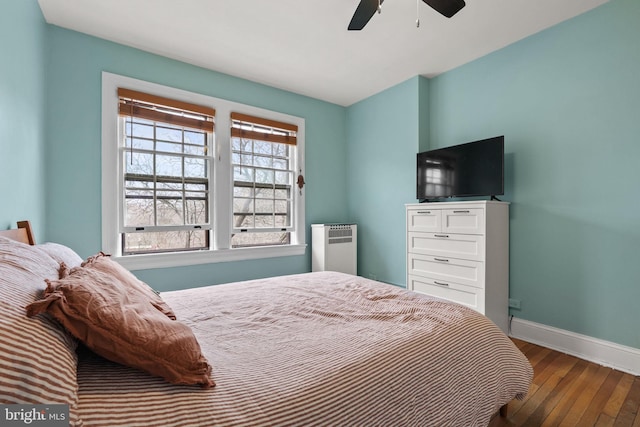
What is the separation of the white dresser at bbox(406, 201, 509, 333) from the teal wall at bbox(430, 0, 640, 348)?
0.71 ft

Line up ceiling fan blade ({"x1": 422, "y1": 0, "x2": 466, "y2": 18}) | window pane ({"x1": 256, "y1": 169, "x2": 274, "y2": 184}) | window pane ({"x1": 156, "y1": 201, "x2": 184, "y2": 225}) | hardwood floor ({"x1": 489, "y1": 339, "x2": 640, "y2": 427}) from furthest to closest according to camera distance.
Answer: window pane ({"x1": 256, "y1": 169, "x2": 274, "y2": 184}), window pane ({"x1": 156, "y1": 201, "x2": 184, "y2": 225}), ceiling fan blade ({"x1": 422, "y1": 0, "x2": 466, "y2": 18}), hardwood floor ({"x1": 489, "y1": 339, "x2": 640, "y2": 427})

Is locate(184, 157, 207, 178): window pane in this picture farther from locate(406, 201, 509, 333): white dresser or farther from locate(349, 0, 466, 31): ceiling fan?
locate(406, 201, 509, 333): white dresser

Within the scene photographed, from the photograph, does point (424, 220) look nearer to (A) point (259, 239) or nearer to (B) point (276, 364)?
(A) point (259, 239)

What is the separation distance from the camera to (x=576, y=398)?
1.75 meters

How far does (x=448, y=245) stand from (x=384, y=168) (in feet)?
4.83

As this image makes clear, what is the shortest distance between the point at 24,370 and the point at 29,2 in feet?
9.02

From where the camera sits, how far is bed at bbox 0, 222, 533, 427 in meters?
0.64

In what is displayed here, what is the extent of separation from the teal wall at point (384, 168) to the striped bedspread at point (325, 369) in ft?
6.55

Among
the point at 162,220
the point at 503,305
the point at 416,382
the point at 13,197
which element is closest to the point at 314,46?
the point at 162,220

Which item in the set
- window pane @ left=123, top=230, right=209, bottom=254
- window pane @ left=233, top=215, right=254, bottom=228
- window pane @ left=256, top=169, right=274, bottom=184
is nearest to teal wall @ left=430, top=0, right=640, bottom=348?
window pane @ left=256, top=169, right=274, bottom=184

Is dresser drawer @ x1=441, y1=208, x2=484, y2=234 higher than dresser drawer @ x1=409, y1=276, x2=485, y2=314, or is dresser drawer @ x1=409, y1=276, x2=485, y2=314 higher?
dresser drawer @ x1=441, y1=208, x2=484, y2=234

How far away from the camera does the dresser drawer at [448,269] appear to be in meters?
2.54

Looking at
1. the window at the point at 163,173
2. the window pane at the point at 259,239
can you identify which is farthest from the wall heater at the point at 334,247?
the window at the point at 163,173

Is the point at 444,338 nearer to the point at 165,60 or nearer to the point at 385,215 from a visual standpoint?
the point at 385,215
